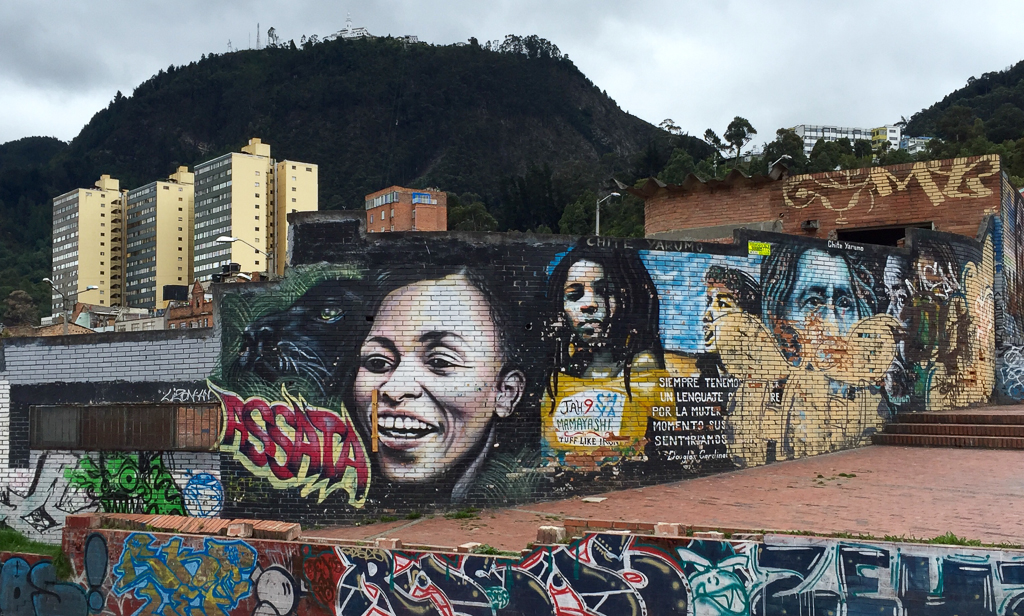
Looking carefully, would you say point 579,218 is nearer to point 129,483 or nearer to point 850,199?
point 850,199

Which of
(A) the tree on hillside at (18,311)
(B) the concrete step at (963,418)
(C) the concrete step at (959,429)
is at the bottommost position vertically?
(C) the concrete step at (959,429)

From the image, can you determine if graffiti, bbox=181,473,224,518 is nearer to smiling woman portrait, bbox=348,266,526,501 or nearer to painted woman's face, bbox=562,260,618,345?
smiling woman portrait, bbox=348,266,526,501

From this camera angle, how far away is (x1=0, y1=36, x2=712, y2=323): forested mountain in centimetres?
12200

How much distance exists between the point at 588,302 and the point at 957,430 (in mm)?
6939

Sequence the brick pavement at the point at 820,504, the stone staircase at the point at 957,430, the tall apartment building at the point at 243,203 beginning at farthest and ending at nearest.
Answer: the tall apartment building at the point at 243,203 → the stone staircase at the point at 957,430 → the brick pavement at the point at 820,504

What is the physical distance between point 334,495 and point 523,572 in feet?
14.1

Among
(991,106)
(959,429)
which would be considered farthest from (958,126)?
(959,429)

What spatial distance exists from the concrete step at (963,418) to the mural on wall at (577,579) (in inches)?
338

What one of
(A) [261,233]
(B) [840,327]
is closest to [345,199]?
(A) [261,233]

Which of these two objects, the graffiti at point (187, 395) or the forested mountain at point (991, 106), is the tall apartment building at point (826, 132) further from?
the graffiti at point (187, 395)

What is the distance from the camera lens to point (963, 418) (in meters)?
14.9

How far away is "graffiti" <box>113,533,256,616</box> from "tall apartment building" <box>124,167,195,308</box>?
105 metres

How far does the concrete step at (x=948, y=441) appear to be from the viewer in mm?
A: 14000

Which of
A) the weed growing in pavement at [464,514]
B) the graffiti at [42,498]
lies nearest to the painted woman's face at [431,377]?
the weed growing in pavement at [464,514]
